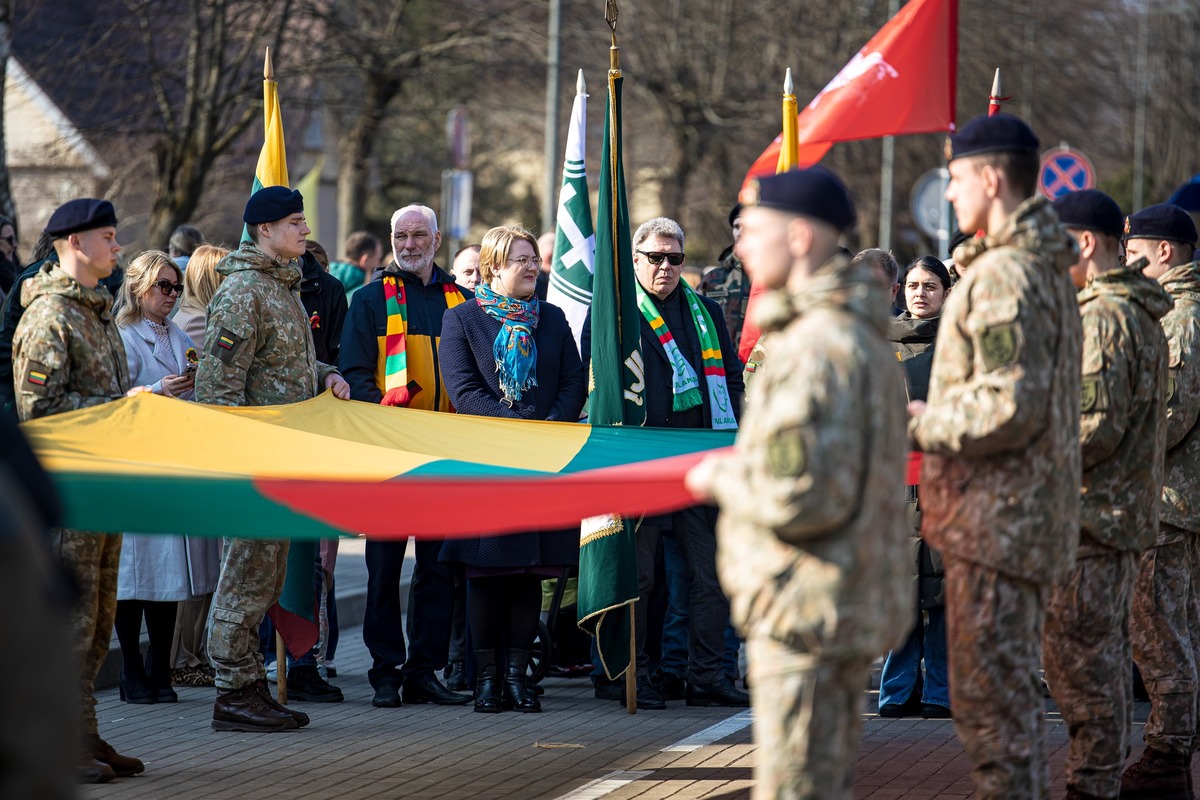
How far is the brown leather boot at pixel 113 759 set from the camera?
6.65 meters

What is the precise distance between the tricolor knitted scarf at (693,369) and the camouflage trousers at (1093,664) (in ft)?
9.72

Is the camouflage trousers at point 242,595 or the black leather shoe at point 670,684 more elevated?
the camouflage trousers at point 242,595

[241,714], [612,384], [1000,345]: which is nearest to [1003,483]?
[1000,345]

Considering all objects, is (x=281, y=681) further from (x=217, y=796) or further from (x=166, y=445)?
(x=166, y=445)

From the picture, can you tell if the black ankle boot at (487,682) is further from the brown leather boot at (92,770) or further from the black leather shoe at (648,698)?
the brown leather boot at (92,770)

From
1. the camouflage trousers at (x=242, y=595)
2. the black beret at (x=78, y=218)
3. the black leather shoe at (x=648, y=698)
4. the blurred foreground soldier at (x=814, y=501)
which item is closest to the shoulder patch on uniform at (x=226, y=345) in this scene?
the camouflage trousers at (x=242, y=595)

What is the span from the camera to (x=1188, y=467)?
703cm

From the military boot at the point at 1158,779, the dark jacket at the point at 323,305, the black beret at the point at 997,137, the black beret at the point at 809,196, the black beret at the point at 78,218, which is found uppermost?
the black beret at the point at 997,137

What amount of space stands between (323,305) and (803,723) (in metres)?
5.90

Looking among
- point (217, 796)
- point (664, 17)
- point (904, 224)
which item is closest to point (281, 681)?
point (217, 796)

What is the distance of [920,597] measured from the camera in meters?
8.39

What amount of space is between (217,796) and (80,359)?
186 centimetres

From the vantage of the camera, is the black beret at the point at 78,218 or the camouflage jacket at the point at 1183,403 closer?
the black beret at the point at 78,218

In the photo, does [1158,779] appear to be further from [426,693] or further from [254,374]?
[254,374]
